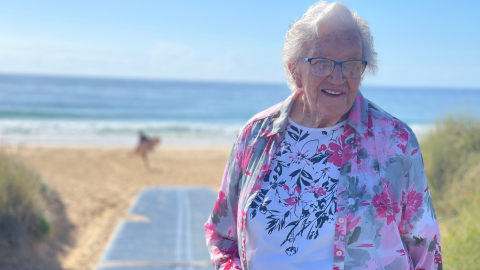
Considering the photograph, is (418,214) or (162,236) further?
(162,236)

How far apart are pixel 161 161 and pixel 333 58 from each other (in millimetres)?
11392

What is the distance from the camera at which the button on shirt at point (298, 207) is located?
137cm

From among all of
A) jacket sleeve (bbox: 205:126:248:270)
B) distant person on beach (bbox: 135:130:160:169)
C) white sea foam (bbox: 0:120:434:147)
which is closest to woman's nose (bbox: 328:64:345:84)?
jacket sleeve (bbox: 205:126:248:270)

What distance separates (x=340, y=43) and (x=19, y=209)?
391 cm

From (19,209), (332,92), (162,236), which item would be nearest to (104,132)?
(162,236)

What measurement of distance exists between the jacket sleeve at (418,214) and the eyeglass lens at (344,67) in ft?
0.95

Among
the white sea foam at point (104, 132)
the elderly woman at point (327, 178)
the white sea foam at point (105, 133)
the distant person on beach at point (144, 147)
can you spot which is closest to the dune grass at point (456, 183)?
the elderly woman at point (327, 178)

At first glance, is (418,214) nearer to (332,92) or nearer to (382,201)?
(382,201)

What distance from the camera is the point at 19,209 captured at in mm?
4215

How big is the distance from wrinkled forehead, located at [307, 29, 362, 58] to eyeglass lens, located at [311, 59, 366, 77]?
24 millimetres

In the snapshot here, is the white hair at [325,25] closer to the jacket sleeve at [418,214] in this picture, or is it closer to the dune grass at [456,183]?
the jacket sleeve at [418,214]

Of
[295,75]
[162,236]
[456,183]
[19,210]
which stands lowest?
[162,236]

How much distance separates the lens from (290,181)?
1473 millimetres

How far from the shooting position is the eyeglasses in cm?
145
